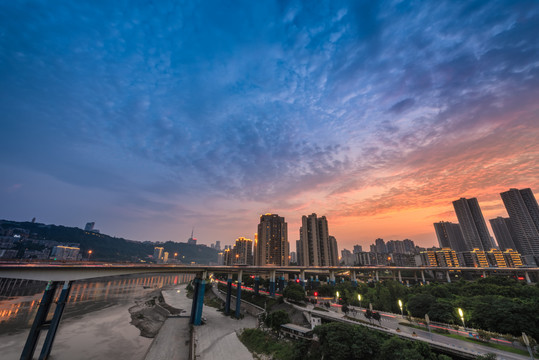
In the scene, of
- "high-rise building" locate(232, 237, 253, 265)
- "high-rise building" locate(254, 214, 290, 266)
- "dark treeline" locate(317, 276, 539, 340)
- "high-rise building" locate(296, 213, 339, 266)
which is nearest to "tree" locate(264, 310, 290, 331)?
"dark treeline" locate(317, 276, 539, 340)

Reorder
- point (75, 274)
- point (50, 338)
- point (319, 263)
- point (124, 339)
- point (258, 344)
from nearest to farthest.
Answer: point (50, 338) < point (75, 274) < point (258, 344) < point (124, 339) < point (319, 263)

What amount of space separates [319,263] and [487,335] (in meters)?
107

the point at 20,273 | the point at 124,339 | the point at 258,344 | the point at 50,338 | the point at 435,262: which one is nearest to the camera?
the point at 20,273

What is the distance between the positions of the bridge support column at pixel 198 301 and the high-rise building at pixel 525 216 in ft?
767

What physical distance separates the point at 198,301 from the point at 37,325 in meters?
26.4

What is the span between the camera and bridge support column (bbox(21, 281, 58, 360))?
85.5 feet

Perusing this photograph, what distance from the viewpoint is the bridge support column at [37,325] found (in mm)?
26047

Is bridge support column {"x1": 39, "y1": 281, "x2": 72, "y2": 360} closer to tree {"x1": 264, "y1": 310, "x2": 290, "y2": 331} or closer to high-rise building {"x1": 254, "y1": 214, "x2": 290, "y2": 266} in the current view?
tree {"x1": 264, "y1": 310, "x2": 290, "y2": 331}

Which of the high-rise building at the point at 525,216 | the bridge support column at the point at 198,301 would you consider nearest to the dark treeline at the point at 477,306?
the bridge support column at the point at 198,301

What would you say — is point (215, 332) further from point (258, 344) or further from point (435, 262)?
point (435, 262)

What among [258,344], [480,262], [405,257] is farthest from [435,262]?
[258,344]

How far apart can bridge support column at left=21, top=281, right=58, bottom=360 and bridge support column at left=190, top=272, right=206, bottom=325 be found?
25.2m

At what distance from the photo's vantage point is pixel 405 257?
196875 millimetres

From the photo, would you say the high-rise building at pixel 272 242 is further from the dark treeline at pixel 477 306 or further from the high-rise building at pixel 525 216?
the high-rise building at pixel 525 216
